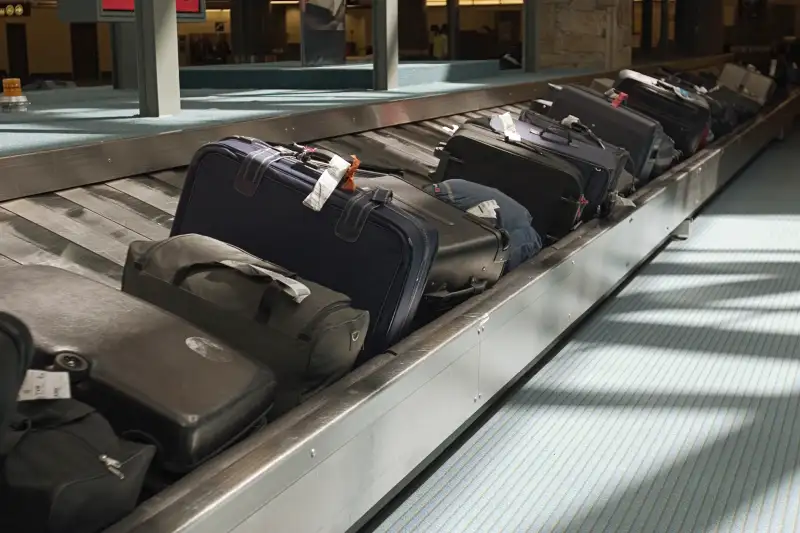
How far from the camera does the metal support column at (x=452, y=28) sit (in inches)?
975

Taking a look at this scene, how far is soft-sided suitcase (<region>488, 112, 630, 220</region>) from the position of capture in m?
4.37

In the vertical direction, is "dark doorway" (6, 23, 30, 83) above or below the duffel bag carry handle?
above

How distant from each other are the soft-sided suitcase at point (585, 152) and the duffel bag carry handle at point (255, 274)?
2.28m

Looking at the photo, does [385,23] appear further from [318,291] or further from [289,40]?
[289,40]

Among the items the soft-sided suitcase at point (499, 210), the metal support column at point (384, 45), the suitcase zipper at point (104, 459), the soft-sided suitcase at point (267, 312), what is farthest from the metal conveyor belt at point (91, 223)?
the metal support column at point (384, 45)

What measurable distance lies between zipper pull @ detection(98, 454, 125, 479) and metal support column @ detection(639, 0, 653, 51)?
2672 centimetres

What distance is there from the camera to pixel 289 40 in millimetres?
28109

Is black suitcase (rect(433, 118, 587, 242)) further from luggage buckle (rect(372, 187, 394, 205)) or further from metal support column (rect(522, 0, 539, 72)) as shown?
metal support column (rect(522, 0, 539, 72))

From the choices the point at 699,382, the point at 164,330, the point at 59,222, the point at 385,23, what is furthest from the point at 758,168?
the point at 164,330

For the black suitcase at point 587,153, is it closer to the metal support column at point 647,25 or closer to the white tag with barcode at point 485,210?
the white tag with barcode at point 485,210

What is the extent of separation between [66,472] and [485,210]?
2154 millimetres

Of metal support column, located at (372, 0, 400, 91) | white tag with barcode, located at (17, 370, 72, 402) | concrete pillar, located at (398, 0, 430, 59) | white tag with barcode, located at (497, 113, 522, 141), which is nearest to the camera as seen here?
white tag with barcode, located at (17, 370, 72, 402)

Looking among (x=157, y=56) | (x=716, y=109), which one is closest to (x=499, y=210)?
(x=157, y=56)

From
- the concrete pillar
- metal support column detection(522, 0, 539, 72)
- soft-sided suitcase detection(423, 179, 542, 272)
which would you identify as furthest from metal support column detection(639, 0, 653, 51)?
soft-sided suitcase detection(423, 179, 542, 272)
